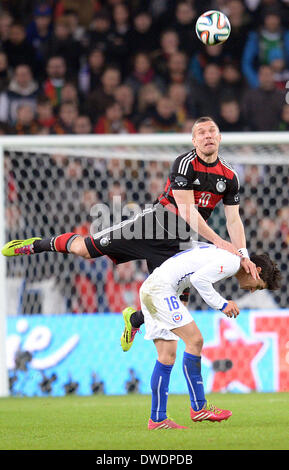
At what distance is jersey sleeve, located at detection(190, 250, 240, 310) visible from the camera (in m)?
5.71

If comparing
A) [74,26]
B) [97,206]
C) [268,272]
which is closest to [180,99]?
[74,26]

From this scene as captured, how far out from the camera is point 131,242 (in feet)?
22.1

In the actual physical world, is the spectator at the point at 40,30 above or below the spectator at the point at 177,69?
above

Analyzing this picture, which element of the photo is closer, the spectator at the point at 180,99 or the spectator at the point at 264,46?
the spectator at the point at 180,99

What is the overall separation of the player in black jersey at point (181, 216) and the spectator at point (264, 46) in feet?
21.4

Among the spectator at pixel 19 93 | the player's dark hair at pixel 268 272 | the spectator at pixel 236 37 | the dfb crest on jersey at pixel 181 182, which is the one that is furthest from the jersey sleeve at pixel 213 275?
the spectator at pixel 236 37

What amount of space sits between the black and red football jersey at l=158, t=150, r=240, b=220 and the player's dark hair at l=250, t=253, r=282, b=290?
964 millimetres

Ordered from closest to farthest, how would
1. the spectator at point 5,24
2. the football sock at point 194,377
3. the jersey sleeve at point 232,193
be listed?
the football sock at point 194,377 → the jersey sleeve at point 232,193 → the spectator at point 5,24

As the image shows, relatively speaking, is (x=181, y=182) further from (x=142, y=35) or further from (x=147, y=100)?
(x=142, y=35)

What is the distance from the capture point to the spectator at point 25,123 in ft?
39.7

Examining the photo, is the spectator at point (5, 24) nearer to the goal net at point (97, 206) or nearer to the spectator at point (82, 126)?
the spectator at point (82, 126)
